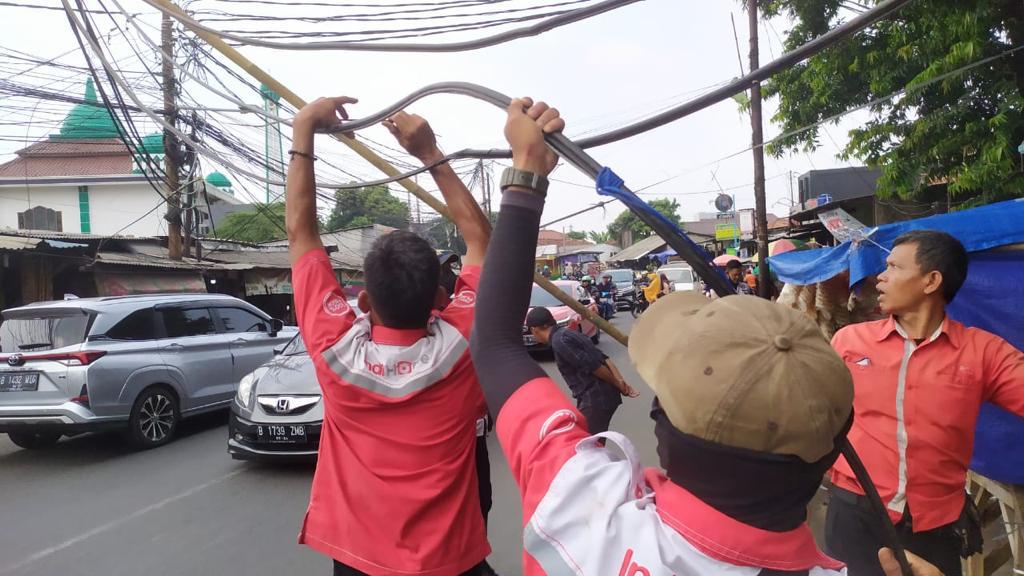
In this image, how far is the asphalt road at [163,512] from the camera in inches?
151

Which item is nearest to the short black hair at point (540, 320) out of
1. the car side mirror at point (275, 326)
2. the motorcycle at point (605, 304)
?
the car side mirror at point (275, 326)

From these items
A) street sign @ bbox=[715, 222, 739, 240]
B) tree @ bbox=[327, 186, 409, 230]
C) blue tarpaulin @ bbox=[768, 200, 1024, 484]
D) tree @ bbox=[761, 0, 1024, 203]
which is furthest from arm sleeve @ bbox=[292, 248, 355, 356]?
tree @ bbox=[327, 186, 409, 230]

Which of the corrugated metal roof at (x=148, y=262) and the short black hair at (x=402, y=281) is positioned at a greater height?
the corrugated metal roof at (x=148, y=262)

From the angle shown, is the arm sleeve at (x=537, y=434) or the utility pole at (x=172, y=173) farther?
the utility pole at (x=172, y=173)

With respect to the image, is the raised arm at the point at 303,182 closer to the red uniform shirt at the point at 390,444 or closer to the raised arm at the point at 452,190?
the red uniform shirt at the point at 390,444

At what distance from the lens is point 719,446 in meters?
0.77

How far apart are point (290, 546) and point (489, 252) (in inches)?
150

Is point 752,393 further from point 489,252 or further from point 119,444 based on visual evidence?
point 119,444

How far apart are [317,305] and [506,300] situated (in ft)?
2.44

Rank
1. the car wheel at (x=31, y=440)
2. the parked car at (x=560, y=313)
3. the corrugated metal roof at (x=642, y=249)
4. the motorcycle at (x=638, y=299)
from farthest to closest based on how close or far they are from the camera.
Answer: the corrugated metal roof at (x=642, y=249) < the motorcycle at (x=638, y=299) < the parked car at (x=560, y=313) < the car wheel at (x=31, y=440)

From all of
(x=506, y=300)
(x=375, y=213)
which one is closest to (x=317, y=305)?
(x=506, y=300)

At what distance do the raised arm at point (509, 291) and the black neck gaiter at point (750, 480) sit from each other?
0.27m

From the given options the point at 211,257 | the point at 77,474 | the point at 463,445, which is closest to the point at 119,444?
the point at 77,474

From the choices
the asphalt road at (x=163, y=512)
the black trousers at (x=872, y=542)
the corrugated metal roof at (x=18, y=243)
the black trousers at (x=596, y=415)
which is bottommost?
the asphalt road at (x=163, y=512)
